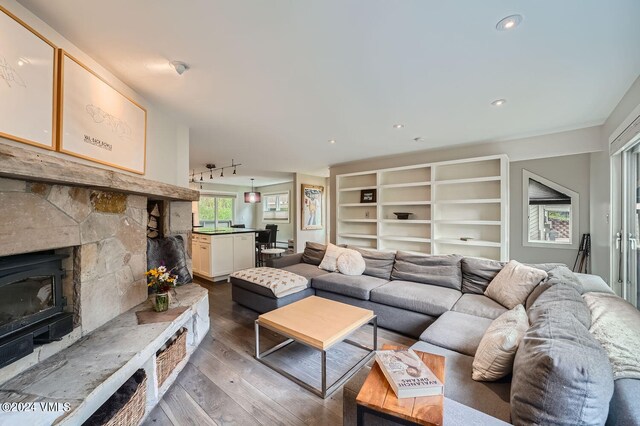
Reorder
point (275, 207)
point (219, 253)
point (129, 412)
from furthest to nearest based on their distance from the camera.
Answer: point (275, 207) < point (219, 253) < point (129, 412)

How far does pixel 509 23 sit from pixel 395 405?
210 cm

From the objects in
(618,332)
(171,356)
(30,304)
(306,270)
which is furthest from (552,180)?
(30,304)

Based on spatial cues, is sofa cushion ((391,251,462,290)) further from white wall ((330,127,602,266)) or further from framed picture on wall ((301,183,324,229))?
framed picture on wall ((301,183,324,229))

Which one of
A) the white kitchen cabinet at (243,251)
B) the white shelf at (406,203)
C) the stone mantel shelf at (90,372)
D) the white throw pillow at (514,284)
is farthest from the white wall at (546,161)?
the stone mantel shelf at (90,372)

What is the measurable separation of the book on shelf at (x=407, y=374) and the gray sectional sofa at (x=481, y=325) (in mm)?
191

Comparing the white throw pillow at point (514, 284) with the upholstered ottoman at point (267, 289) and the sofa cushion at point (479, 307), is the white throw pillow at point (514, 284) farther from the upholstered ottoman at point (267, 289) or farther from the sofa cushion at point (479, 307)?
the upholstered ottoman at point (267, 289)

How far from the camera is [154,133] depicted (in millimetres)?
2725

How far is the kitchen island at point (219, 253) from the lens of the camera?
16.3 feet

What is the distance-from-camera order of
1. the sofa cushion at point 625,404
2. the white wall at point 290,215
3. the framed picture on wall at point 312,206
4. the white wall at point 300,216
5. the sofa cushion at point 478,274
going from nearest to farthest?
the sofa cushion at point 625,404 → the sofa cushion at point 478,274 → the white wall at point 300,216 → the framed picture on wall at point 312,206 → the white wall at point 290,215

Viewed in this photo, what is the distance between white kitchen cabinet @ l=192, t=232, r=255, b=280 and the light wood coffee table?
284 centimetres

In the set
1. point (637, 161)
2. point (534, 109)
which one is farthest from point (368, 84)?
point (637, 161)

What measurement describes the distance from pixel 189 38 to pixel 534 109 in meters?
3.38

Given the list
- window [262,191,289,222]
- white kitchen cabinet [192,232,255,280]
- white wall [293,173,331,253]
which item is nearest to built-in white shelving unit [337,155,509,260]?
white wall [293,173,331,253]

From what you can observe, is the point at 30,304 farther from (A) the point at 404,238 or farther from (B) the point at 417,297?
(A) the point at 404,238
